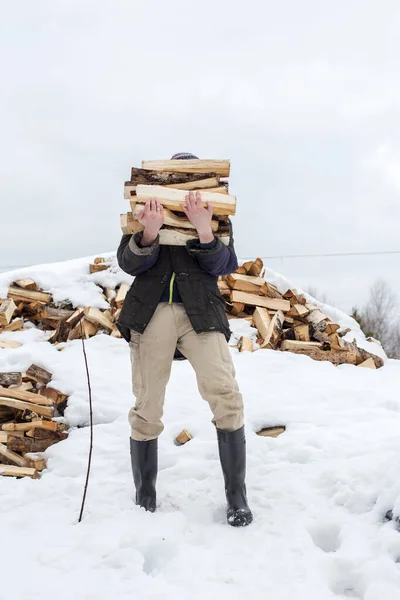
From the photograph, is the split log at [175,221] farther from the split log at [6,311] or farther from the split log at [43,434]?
the split log at [6,311]

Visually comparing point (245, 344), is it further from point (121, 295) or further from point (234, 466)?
point (234, 466)

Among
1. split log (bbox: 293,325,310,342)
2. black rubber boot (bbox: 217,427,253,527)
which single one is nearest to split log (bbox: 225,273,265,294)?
split log (bbox: 293,325,310,342)

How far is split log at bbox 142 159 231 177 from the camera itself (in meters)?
2.93

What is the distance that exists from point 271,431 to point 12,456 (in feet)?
6.69

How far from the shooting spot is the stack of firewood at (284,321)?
6512mm

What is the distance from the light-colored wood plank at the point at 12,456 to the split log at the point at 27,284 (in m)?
3.64

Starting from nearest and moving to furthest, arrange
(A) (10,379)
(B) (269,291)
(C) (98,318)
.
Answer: (A) (10,379), (C) (98,318), (B) (269,291)

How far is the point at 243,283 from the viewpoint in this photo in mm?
7246

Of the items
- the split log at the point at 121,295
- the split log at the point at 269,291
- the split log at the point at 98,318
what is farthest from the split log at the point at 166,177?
the split log at the point at 269,291

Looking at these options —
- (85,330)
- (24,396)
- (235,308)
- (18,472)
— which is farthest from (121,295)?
(18,472)

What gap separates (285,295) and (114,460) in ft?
15.3

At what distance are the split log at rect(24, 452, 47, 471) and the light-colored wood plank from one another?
4 cm

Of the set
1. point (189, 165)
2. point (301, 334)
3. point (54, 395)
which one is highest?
point (189, 165)

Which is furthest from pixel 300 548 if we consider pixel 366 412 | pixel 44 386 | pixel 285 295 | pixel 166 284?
pixel 285 295
